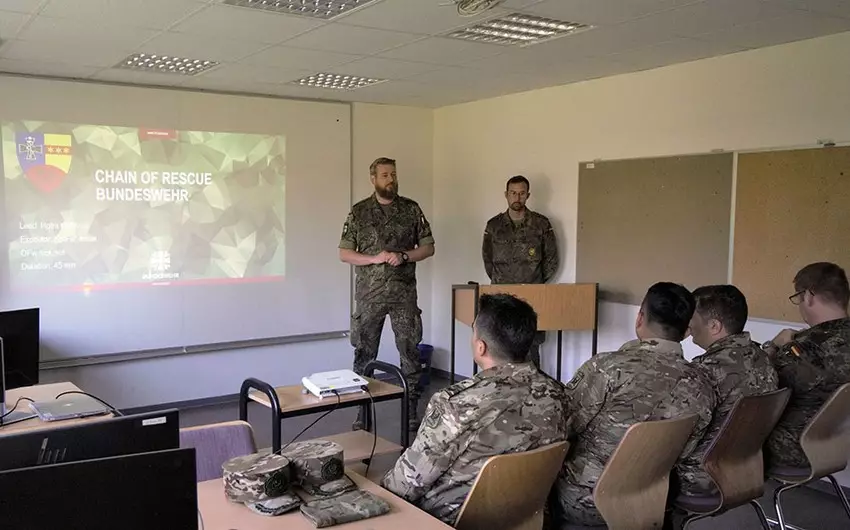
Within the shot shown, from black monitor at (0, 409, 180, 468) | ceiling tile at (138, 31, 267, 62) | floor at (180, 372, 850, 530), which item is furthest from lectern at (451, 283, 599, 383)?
black monitor at (0, 409, 180, 468)

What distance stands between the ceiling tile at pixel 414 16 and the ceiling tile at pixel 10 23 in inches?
64.9

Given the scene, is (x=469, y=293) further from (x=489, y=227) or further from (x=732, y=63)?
(x=732, y=63)

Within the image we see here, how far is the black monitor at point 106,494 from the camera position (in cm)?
104

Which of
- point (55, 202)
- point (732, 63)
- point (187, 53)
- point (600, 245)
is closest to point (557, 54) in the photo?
point (732, 63)

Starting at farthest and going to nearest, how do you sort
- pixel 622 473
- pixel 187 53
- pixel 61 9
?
pixel 187 53, pixel 61 9, pixel 622 473

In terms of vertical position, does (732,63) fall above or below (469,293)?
above

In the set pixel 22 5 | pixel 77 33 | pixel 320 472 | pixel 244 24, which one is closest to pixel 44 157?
pixel 77 33

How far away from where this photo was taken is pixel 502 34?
411cm

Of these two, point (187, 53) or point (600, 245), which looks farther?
point (600, 245)

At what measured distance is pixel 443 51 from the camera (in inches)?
176

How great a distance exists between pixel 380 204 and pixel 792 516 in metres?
3.29

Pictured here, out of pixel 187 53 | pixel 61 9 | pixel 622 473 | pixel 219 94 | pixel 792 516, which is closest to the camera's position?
pixel 622 473

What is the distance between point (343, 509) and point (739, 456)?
5.55 ft

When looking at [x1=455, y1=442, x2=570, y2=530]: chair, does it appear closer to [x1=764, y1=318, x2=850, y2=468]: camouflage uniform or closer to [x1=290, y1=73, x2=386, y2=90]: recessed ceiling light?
[x1=764, y1=318, x2=850, y2=468]: camouflage uniform
